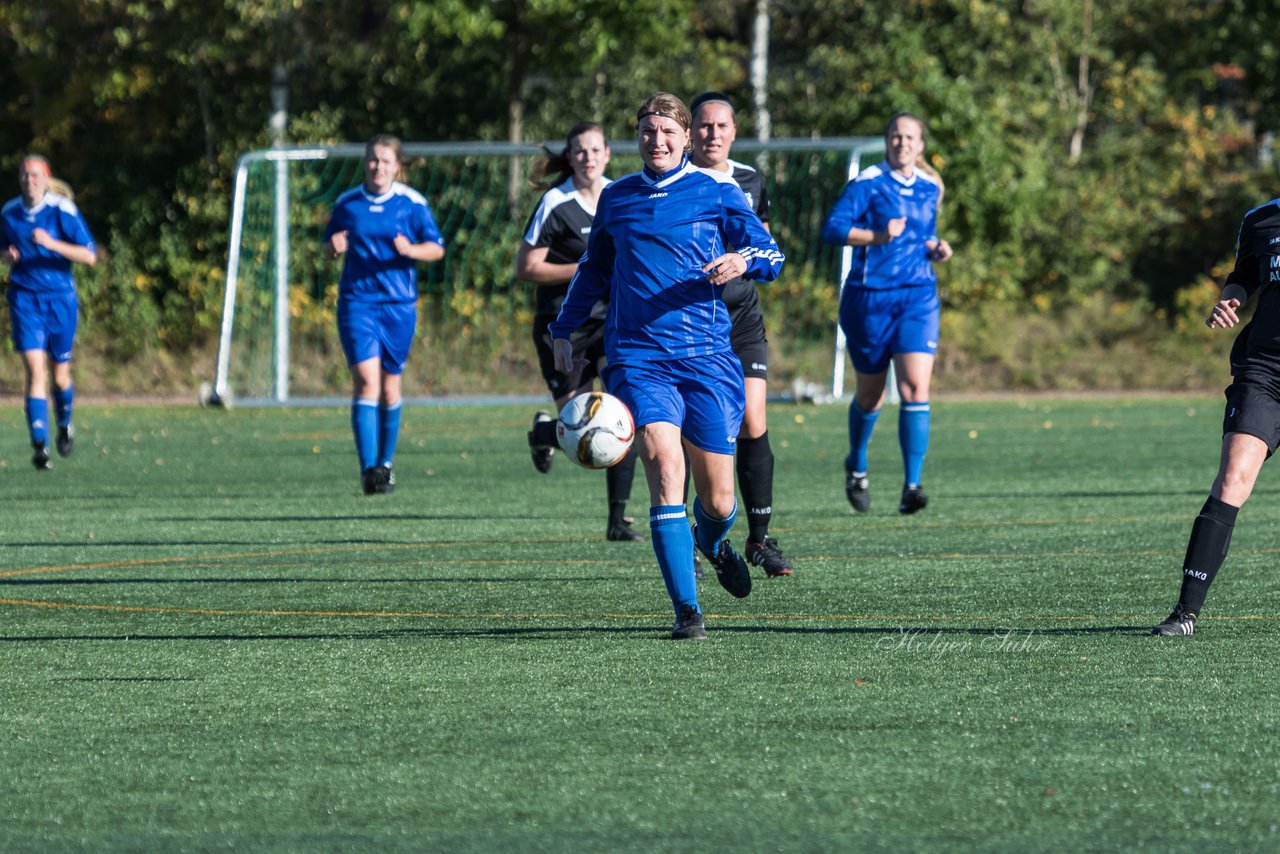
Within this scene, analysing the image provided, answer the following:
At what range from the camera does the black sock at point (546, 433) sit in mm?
9703

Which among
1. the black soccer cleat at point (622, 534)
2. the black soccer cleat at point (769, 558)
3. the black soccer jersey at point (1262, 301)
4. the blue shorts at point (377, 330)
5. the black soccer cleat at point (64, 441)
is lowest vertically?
the black soccer cleat at point (64, 441)

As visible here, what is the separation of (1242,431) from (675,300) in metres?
→ 1.86

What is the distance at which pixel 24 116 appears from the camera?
85.0 ft

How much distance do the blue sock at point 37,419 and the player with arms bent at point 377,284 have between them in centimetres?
318

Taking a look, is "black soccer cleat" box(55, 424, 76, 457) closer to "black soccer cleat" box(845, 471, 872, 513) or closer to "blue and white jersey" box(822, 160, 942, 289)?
"black soccer cleat" box(845, 471, 872, 513)

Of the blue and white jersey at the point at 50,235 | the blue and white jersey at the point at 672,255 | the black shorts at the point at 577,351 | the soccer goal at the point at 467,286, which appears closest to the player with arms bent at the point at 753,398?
the black shorts at the point at 577,351

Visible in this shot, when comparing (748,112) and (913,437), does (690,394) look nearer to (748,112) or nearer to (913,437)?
(913,437)

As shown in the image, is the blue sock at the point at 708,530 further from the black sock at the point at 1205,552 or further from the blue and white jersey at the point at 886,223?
the blue and white jersey at the point at 886,223

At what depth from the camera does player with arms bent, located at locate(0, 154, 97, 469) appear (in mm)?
14297

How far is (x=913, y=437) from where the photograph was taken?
10.7 metres

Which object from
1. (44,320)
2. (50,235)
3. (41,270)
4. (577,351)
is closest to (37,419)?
(44,320)

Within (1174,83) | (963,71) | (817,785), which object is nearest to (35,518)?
(817,785)

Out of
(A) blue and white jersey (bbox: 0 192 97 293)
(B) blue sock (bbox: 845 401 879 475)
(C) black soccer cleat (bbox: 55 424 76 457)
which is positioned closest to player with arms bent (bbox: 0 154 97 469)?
(A) blue and white jersey (bbox: 0 192 97 293)

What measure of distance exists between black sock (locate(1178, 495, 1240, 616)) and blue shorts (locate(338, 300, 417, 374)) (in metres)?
6.38
